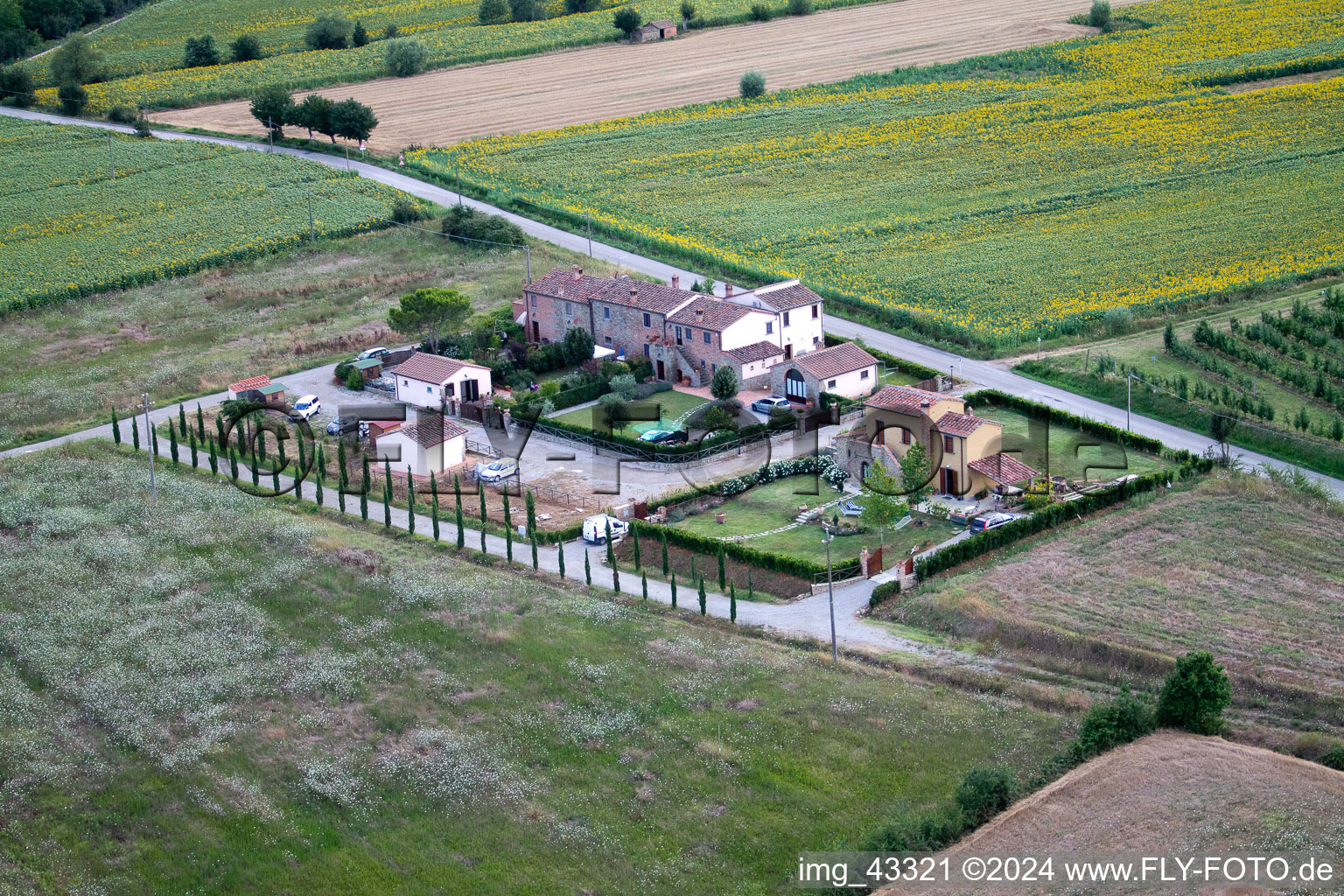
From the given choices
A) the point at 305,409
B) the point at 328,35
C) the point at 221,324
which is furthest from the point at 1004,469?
the point at 328,35

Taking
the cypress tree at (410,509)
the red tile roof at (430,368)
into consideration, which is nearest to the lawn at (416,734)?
the cypress tree at (410,509)

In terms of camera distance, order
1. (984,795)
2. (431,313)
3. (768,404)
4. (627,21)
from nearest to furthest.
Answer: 1. (984,795)
2. (768,404)
3. (431,313)
4. (627,21)

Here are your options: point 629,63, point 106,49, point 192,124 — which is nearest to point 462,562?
point 192,124

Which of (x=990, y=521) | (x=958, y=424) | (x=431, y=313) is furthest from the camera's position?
(x=431, y=313)

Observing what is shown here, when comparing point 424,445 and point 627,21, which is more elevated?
point 627,21

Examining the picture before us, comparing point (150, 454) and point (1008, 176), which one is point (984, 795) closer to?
point (150, 454)

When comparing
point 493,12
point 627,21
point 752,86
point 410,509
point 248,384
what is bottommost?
point 410,509

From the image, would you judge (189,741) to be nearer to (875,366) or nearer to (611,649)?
(611,649)
